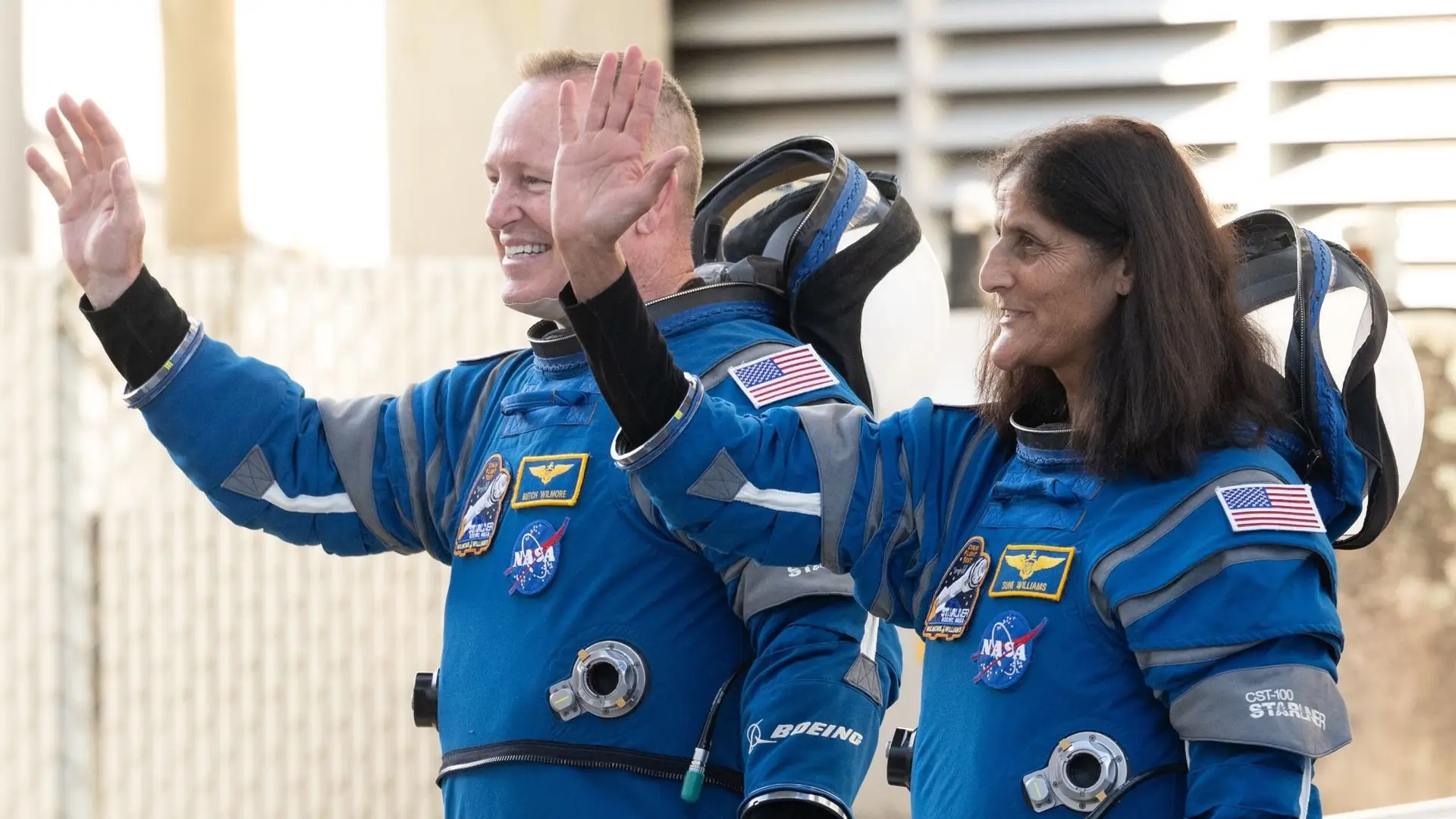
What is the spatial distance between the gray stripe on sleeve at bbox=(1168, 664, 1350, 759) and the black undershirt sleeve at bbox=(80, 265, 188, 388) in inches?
55.4

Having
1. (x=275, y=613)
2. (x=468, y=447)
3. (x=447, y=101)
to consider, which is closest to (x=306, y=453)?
(x=468, y=447)

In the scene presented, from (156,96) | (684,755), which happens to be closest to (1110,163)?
(684,755)

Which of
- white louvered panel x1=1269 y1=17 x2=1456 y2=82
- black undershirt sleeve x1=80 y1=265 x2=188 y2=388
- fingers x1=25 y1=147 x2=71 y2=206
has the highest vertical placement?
white louvered panel x1=1269 y1=17 x2=1456 y2=82

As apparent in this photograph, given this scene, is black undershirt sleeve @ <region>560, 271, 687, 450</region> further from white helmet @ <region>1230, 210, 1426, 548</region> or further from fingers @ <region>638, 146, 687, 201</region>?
white helmet @ <region>1230, 210, 1426, 548</region>

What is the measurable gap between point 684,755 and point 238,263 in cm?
291

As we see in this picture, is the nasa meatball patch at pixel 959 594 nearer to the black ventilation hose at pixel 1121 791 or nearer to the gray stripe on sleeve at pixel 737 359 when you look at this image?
the black ventilation hose at pixel 1121 791

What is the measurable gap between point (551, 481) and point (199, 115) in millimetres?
3954

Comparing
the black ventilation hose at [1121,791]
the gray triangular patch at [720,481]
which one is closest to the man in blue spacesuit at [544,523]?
the gray triangular patch at [720,481]

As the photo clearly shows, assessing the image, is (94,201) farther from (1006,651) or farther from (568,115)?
(1006,651)

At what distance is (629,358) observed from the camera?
1.83 metres

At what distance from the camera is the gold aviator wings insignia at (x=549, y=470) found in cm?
223

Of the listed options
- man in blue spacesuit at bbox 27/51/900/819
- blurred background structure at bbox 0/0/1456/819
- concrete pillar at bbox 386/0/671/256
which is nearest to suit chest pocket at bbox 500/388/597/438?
man in blue spacesuit at bbox 27/51/900/819

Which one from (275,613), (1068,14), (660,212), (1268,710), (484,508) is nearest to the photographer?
(1268,710)

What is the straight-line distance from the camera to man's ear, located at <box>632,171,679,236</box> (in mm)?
2387
